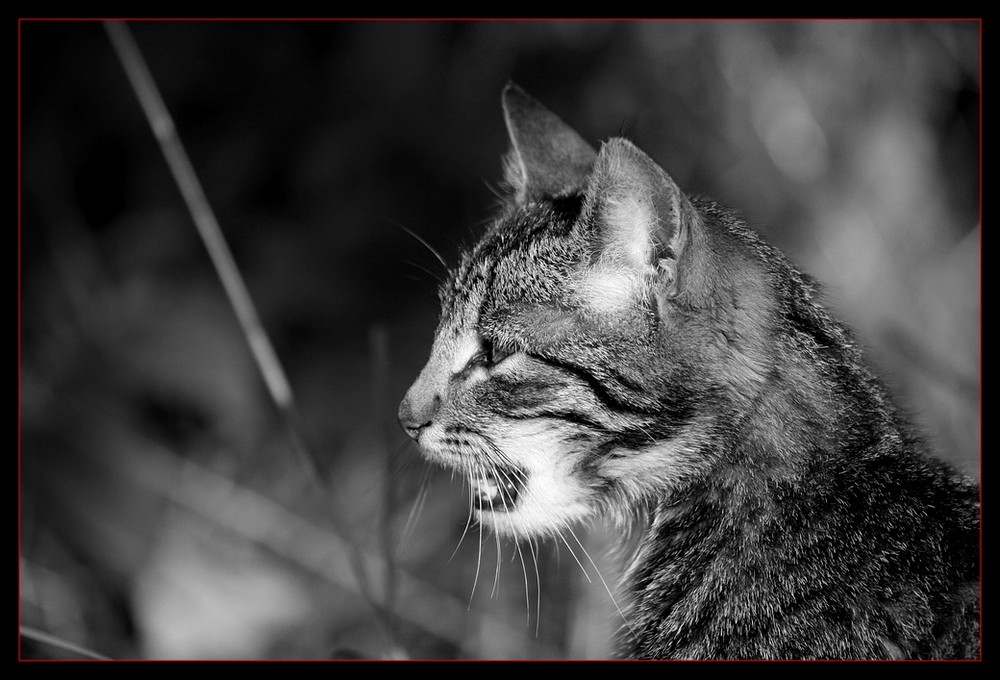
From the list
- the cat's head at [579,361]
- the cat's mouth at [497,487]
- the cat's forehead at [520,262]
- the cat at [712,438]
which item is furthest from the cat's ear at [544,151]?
the cat's mouth at [497,487]

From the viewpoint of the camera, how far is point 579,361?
194cm

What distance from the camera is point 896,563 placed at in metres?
1.84

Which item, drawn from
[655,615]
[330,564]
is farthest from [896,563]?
[330,564]

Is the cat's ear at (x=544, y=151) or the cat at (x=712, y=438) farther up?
the cat's ear at (x=544, y=151)

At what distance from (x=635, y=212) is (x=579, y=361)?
0.33 meters

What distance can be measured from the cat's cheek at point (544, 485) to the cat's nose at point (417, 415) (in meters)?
0.20

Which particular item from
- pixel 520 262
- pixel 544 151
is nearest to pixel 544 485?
pixel 520 262

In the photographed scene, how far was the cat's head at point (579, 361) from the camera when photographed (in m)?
1.87

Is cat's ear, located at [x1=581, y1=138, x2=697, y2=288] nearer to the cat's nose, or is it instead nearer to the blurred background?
the cat's nose

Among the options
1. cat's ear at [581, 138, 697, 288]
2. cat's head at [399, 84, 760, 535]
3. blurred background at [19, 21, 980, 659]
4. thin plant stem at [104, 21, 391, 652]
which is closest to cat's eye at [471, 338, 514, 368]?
cat's head at [399, 84, 760, 535]

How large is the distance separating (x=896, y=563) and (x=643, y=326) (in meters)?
0.70

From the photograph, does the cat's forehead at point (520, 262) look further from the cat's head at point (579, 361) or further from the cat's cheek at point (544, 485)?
the cat's cheek at point (544, 485)

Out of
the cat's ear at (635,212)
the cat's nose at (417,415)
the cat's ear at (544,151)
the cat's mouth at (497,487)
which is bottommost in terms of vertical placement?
the cat's mouth at (497,487)

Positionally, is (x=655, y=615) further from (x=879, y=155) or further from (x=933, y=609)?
(x=879, y=155)
